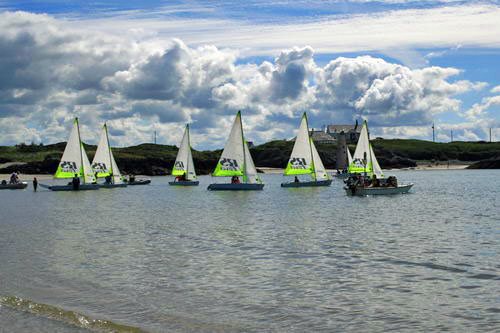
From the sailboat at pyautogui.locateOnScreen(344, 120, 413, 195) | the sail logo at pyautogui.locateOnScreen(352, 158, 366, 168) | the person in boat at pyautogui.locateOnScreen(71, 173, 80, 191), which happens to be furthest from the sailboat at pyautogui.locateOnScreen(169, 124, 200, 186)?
the sailboat at pyautogui.locateOnScreen(344, 120, 413, 195)

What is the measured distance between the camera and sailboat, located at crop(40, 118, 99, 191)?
80.2 metres

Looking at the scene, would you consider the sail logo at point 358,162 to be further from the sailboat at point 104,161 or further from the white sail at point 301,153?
the sailboat at point 104,161

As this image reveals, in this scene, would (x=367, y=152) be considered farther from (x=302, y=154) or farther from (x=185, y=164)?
(x=185, y=164)

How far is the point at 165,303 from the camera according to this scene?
1725 cm

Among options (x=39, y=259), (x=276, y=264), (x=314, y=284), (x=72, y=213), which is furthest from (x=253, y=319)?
(x=72, y=213)

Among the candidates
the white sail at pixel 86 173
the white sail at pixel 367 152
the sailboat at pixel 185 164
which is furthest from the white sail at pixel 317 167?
the white sail at pixel 86 173

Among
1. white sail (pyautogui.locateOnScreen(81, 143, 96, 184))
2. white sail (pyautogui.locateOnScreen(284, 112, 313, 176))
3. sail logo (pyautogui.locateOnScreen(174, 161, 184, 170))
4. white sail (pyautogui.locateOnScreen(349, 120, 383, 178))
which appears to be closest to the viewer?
white sail (pyautogui.locateOnScreen(349, 120, 383, 178))

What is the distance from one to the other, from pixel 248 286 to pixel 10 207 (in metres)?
48.5

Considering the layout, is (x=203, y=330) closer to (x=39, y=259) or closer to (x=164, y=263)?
(x=164, y=263)

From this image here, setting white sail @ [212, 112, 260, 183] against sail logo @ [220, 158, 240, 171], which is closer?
white sail @ [212, 112, 260, 183]

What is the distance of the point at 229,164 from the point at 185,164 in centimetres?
2625

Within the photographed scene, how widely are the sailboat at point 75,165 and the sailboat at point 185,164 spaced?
16192mm

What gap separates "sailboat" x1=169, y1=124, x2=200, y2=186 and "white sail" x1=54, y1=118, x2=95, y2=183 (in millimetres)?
17858

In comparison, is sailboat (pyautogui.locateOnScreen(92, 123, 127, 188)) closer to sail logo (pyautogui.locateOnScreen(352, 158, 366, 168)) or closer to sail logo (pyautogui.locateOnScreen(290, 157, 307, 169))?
sail logo (pyautogui.locateOnScreen(290, 157, 307, 169))
